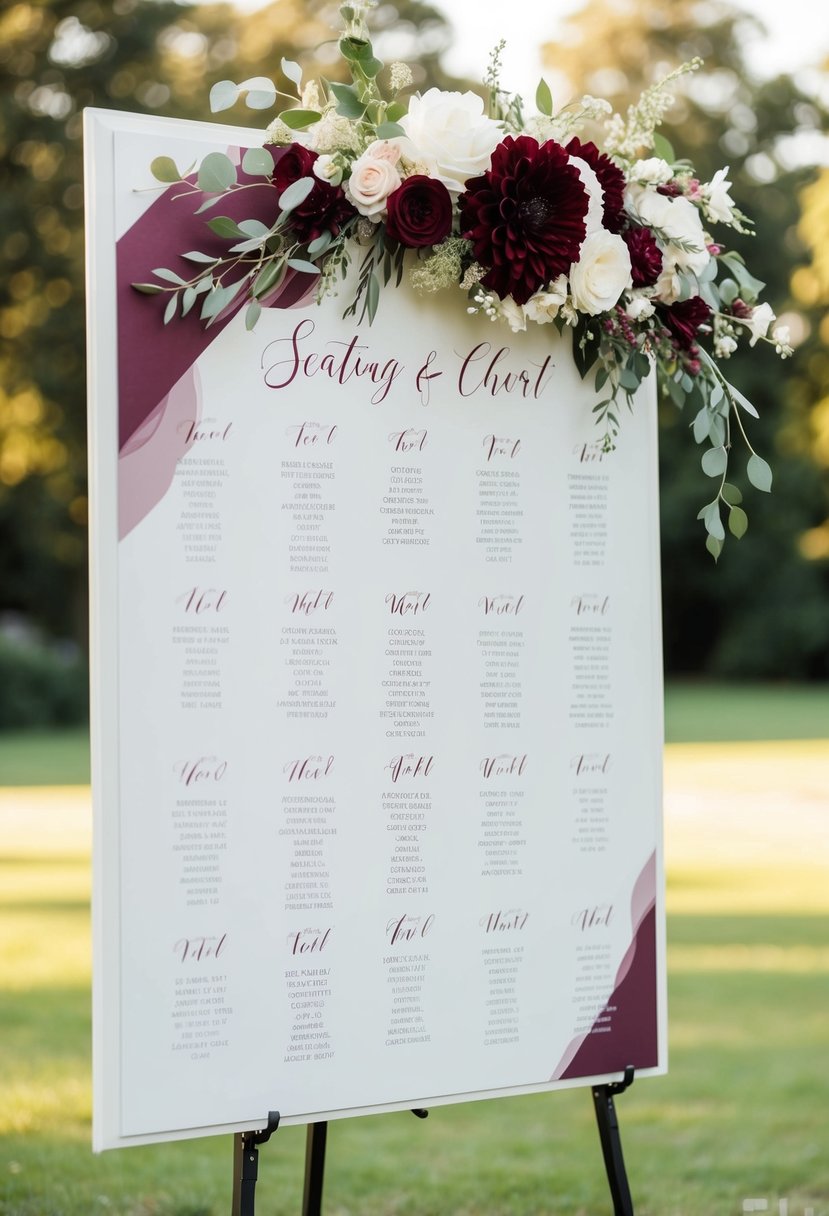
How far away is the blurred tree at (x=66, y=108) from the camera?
15.9 metres

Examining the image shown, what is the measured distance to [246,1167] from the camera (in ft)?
7.11

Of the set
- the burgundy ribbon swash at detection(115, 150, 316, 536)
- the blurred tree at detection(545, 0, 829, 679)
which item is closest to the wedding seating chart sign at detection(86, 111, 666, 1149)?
the burgundy ribbon swash at detection(115, 150, 316, 536)

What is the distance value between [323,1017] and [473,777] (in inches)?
18.4

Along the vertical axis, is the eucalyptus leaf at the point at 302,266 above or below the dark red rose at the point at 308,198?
below

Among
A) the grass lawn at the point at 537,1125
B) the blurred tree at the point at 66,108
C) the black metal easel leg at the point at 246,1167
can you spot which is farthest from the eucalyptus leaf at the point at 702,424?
the blurred tree at the point at 66,108

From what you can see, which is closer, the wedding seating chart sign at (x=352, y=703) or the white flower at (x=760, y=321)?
the wedding seating chart sign at (x=352, y=703)

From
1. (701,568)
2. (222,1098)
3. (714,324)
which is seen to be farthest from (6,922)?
(701,568)

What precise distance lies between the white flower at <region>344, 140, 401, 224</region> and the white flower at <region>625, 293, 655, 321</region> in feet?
1.49

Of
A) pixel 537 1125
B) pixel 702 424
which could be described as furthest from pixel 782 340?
pixel 537 1125

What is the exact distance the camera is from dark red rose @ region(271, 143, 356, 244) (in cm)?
216

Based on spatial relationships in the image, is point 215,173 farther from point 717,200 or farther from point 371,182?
point 717,200

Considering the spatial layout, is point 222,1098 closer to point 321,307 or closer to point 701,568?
point 321,307

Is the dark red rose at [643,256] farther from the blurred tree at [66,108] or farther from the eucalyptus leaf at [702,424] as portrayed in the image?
the blurred tree at [66,108]

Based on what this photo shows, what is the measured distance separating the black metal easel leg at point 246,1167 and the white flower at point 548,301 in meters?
1.37
